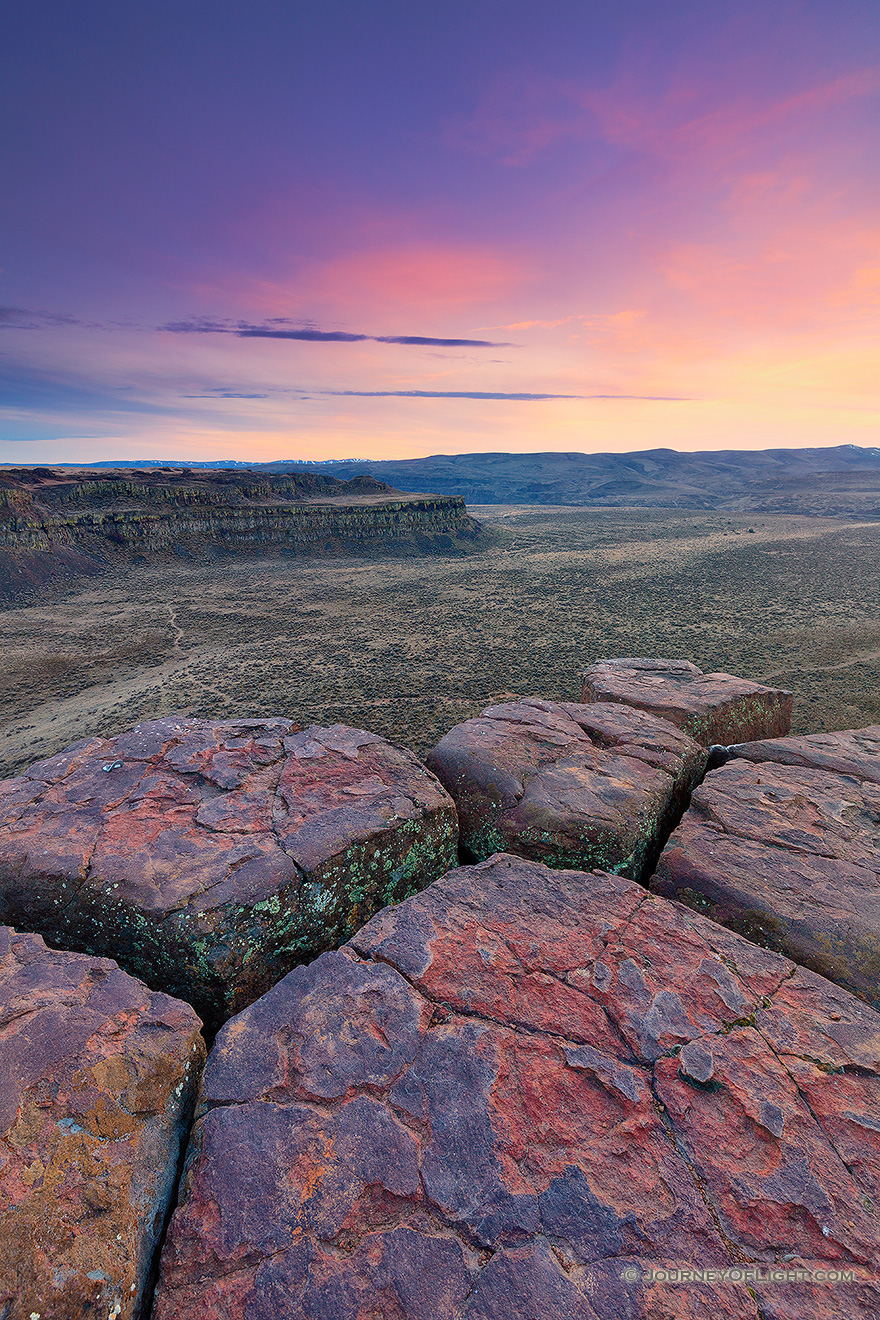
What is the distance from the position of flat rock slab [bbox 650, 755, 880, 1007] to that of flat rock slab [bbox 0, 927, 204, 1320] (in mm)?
2955

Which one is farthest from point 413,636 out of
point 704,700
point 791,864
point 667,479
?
point 667,479

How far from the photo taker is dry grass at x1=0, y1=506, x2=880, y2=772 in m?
12.8

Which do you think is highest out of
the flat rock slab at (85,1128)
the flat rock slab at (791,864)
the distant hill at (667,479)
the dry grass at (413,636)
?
the distant hill at (667,479)

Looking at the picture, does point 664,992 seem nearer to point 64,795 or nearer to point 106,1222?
point 106,1222

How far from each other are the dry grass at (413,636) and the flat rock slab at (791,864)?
7043 mm

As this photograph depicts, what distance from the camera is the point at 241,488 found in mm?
43750

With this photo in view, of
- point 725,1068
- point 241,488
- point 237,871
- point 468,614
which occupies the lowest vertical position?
point 468,614

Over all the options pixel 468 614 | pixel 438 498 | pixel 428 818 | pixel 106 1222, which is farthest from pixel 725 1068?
pixel 438 498

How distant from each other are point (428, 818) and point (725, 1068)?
2.16 metres

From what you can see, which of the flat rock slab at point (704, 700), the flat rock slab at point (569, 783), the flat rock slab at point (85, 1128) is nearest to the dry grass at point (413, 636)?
the flat rock slab at point (704, 700)

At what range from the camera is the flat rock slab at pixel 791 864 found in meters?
2.99

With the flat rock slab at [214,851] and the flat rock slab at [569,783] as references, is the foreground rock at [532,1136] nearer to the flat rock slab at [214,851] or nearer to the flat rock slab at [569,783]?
the flat rock slab at [214,851]

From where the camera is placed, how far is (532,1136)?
204 cm

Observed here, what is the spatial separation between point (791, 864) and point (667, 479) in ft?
415
